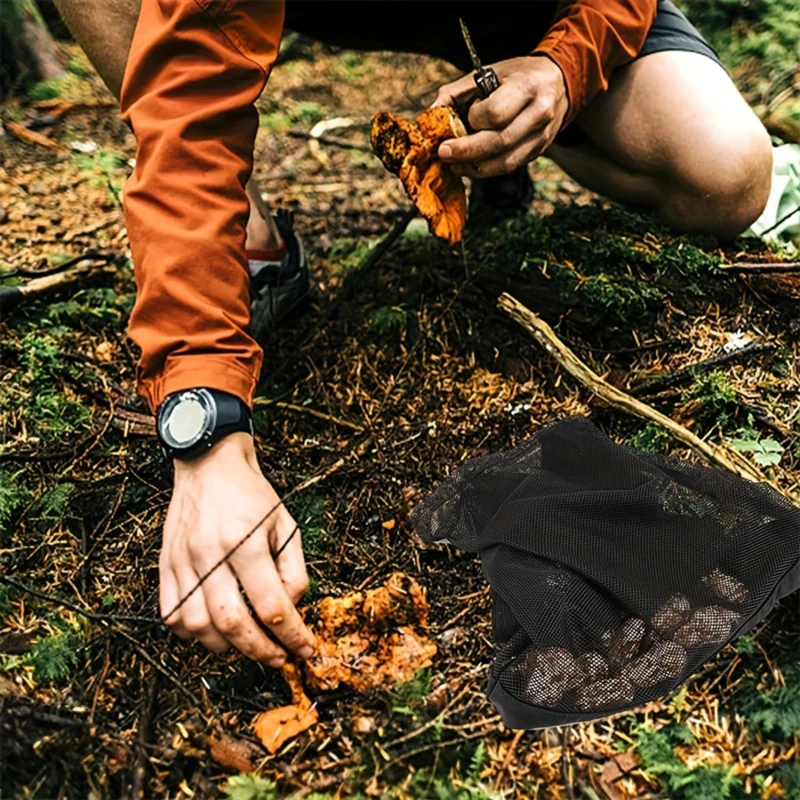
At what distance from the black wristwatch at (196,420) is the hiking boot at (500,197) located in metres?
1.82

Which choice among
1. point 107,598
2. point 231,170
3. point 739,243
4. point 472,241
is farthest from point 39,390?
point 739,243

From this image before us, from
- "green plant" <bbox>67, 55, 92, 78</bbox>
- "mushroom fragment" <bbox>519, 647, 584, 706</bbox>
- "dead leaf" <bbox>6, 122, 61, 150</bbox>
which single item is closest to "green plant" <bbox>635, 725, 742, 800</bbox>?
"mushroom fragment" <bbox>519, 647, 584, 706</bbox>

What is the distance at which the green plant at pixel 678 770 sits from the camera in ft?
5.24

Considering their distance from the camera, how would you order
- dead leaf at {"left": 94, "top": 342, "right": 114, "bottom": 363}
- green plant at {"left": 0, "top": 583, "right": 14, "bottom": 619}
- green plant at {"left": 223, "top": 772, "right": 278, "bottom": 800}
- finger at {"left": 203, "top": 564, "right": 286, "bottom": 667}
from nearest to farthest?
finger at {"left": 203, "top": 564, "right": 286, "bottom": 667}, green plant at {"left": 223, "top": 772, "right": 278, "bottom": 800}, green plant at {"left": 0, "top": 583, "right": 14, "bottom": 619}, dead leaf at {"left": 94, "top": 342, "right": 114, "bottom": 363}

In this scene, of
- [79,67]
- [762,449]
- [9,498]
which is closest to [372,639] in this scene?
[9,498]

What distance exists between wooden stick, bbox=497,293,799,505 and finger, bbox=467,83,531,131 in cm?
58

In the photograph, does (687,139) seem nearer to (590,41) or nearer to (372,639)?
(590,41)

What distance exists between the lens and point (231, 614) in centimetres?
146

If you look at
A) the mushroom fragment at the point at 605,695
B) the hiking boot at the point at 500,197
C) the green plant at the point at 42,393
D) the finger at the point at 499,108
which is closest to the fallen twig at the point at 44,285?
the green plant at the point at 42,393

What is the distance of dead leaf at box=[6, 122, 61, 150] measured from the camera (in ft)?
13.4

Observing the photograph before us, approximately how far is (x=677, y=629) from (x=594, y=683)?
23 cm

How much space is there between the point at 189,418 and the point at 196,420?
0.02m

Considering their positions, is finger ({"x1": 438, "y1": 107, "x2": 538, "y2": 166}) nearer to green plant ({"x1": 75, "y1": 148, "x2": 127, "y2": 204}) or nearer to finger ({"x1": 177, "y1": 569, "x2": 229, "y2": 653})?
finger ({"x1": 177, "y1": 569, "x2": 229, "y2": 653})

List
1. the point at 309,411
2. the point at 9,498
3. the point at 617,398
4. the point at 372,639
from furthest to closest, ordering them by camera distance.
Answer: the point at 309,411 → the point at 617,398 → the point at 9,498 → the point at 372,639
